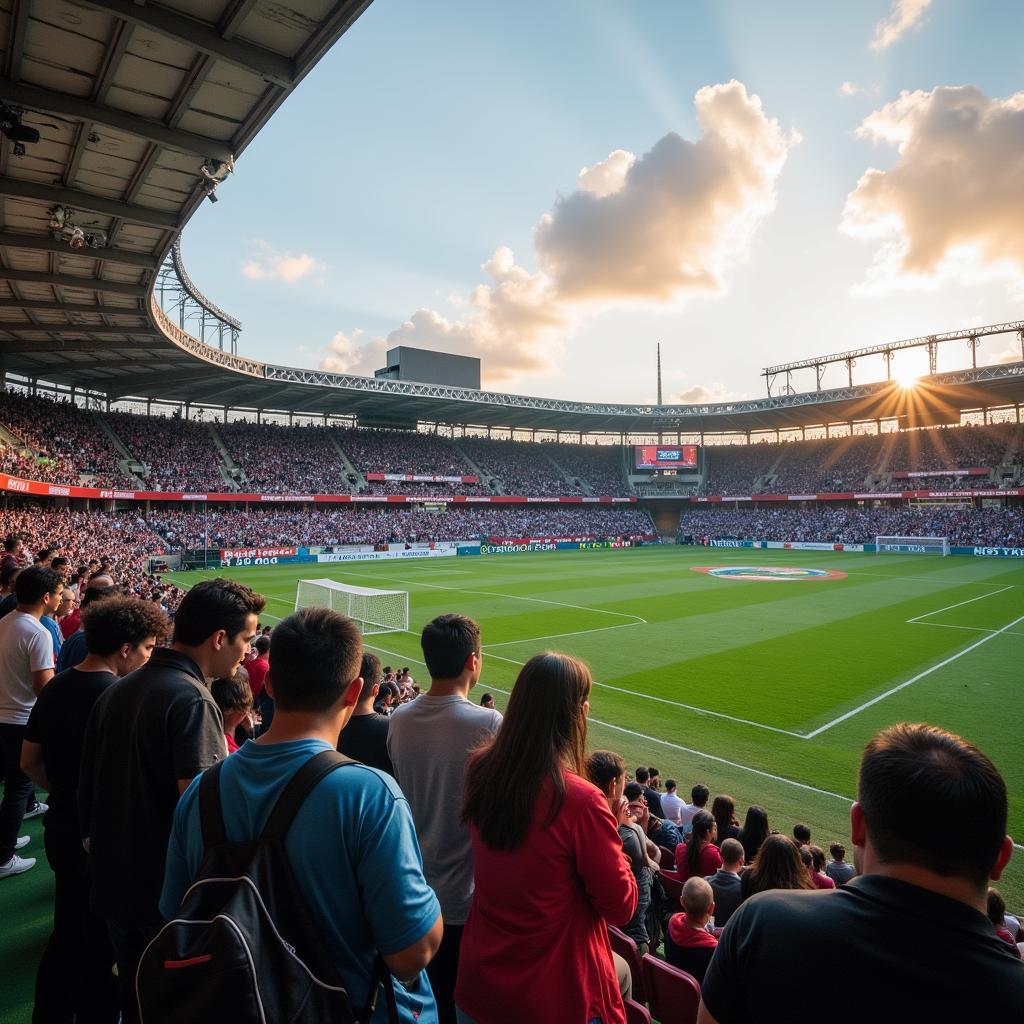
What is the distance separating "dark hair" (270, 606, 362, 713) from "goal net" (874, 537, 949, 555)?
2353 inches

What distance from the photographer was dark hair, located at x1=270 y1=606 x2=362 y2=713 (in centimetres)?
226

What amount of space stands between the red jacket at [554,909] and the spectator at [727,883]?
279cm

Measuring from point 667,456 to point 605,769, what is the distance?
2813 inches

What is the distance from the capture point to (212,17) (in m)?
10.5

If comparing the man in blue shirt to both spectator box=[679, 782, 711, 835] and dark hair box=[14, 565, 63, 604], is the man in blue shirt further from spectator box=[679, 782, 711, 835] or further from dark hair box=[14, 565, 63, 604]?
spectator box=[679, 782, 711, 835]

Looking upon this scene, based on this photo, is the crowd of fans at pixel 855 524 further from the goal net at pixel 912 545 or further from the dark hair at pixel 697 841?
the dark hair at pixel 697 841

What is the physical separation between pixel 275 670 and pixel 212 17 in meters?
12.7

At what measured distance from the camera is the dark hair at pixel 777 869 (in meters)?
4.07

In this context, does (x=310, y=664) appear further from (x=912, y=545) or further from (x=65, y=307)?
(x=912, y=545)

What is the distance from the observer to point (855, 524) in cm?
6022

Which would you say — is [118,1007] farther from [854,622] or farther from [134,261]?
[854,622]

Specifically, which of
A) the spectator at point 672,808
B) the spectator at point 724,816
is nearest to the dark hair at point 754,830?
the spectator at point 724,816

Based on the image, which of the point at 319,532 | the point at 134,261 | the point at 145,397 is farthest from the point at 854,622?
the point at 145,397

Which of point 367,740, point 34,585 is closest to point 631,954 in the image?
point 367,740
